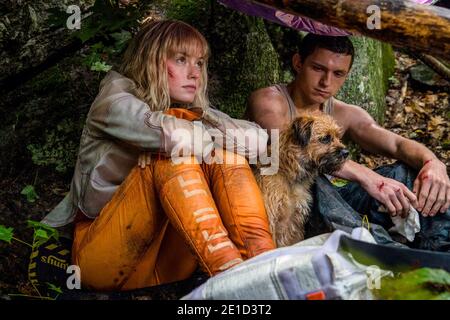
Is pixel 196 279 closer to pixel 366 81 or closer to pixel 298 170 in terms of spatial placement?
pixel 298 170

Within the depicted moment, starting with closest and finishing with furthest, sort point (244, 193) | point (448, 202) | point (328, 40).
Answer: point (244, 193) → point (448, 202) → point (328, 40)

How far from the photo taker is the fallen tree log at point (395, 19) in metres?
2.72

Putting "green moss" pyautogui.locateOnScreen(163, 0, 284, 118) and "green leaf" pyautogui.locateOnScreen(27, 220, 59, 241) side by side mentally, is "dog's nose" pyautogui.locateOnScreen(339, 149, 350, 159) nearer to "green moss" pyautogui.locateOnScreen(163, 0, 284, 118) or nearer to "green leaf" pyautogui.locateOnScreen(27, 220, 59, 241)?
"green moss" pyautogui.locateOnScreen(163, 0, 284, 118)

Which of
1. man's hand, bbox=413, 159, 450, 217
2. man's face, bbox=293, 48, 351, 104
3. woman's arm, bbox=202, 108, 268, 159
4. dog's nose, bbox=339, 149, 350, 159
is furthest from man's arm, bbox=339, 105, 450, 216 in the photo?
woman's arm, bbox=202, 108, 268, 159

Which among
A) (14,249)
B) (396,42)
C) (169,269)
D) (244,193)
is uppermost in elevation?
(396,42)

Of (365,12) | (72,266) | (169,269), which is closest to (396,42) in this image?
(365,12)

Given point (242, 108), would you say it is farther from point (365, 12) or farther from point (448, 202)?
point (365, 12)

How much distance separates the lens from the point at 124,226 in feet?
10.9

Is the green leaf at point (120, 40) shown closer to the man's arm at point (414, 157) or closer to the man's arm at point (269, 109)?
the man's arm at point (269, 109)

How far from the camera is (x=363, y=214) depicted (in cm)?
420

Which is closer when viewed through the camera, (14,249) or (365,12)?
(365,12)

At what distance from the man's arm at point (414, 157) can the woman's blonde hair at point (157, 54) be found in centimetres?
144

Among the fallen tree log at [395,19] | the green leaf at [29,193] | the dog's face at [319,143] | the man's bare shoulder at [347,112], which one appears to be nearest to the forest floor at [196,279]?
the green leaf at [29,193]

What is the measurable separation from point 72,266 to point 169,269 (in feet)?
1.85
